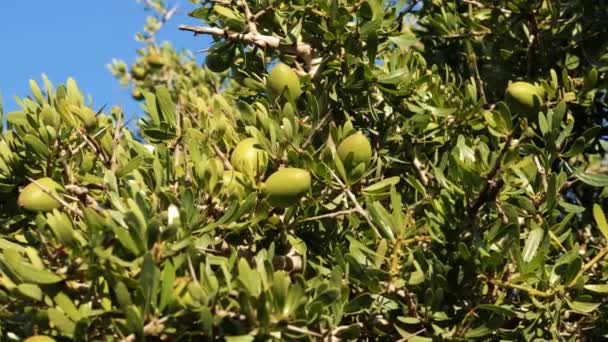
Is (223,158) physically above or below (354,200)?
above

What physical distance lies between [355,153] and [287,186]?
30cm

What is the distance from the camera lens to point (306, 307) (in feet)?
7.10

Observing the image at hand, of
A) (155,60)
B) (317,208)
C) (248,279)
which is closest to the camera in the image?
(248,279)

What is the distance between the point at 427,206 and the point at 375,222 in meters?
0.47

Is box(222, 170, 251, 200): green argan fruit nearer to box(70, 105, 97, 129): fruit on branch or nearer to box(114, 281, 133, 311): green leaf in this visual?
box(70, 105, 97, 129): fruit on branch

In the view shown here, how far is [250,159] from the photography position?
2.68 meters

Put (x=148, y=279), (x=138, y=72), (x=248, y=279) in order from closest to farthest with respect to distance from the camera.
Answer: (x=148, y=279)
(x=248, y=279)
(x=138, y=72)

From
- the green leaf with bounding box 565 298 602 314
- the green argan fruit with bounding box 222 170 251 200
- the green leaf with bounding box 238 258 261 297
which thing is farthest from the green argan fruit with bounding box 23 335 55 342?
the green leaf with bounding box 565 298 602 314

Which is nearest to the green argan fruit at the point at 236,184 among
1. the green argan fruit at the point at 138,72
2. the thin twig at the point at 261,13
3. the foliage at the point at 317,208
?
the foliage at the point at 317,208

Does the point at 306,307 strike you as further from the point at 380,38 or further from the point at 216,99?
the point at 380,38

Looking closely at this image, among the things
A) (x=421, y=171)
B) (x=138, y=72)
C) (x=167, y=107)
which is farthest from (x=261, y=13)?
(x=138, y=72)

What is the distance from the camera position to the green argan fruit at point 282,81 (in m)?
2.93

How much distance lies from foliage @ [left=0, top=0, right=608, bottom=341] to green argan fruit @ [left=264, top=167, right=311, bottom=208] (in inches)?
3.2

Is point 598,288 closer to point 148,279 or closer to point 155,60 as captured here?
point 148,279
